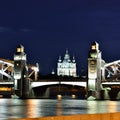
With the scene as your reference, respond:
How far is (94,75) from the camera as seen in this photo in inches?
5551

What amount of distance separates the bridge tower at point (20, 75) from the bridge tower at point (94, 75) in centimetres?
2127

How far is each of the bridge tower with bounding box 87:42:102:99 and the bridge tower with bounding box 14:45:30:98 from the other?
69.8 feet

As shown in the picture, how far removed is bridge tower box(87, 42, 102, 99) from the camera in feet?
456

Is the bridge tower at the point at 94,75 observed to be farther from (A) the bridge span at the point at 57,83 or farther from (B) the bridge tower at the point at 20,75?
(B) the bridge tower at the point at 20,75

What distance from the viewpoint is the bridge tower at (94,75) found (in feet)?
456

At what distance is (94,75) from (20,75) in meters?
24.9

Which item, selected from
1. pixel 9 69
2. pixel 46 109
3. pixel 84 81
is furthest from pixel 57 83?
pixel 46 109

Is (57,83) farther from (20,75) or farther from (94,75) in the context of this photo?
(94,75)

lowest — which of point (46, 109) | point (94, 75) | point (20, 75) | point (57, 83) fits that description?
point (46, 109)

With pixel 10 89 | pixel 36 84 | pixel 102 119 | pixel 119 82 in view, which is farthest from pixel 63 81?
pixel 102 119

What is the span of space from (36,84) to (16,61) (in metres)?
9.79

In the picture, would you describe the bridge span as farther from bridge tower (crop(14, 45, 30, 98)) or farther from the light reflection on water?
the light reflection on water

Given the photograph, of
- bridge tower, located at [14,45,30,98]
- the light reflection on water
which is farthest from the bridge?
the light reflection on water

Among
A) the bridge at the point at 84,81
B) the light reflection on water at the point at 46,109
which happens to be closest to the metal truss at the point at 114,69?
the bridge at the point at 84,81
